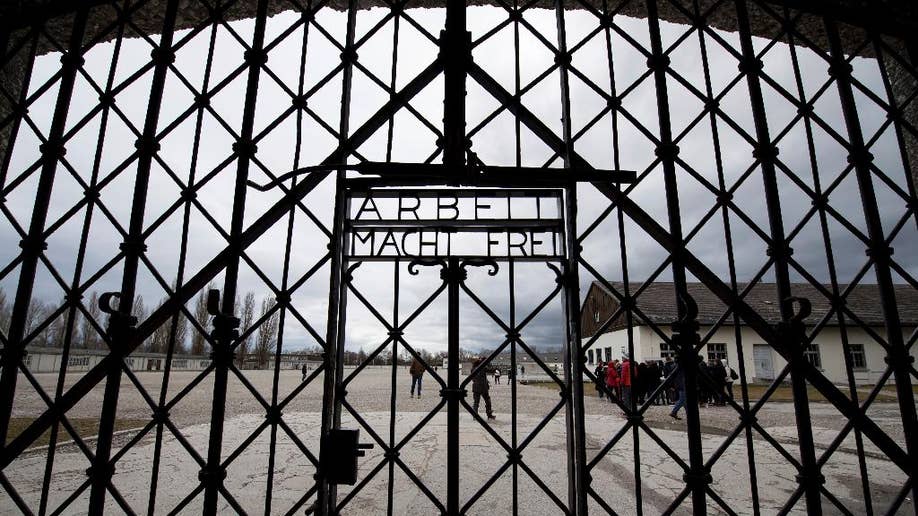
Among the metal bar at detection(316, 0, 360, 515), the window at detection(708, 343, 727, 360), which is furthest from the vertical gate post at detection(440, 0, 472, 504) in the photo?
the window at detection(708, 343, 727, 360)

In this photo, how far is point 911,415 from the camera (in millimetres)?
1964

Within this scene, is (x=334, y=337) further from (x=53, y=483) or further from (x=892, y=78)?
(x=53, y=483)

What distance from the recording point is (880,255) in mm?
2092

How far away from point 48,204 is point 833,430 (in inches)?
451

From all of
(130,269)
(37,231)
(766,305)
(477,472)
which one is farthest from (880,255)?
(766,305)

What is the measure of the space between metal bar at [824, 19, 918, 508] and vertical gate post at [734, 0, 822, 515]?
0.37 meters

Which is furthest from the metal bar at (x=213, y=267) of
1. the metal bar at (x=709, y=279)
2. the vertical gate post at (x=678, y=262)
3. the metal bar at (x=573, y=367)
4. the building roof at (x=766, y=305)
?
the building roof at (x=766, y=305)

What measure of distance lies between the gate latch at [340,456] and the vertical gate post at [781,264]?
6.10 ft

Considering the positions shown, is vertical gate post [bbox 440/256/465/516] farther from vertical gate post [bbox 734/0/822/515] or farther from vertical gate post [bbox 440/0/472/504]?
vertical gate post [bbox 734/0/822/515]

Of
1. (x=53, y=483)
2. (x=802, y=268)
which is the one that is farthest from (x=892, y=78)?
(x=53, y=483)

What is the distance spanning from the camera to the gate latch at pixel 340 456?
1.90 metres

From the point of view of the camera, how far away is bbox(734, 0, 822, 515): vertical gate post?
1889 millimetres

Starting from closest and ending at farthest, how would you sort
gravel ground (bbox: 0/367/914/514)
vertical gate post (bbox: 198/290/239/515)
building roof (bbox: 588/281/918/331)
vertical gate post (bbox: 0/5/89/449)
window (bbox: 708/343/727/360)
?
vertical gate post (bbox: 198/290/239/515)
vertical gate post (bbox: 0/5/89/449)
gravel ground (bbox: 0/367/914/514)
building roof (bbox: 588/281/918/331)
window (bbox: 708/343/727/360)

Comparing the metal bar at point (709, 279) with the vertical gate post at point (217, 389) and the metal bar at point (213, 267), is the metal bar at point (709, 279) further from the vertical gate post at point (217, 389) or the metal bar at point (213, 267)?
the vertical gate post at point (217, 389)
